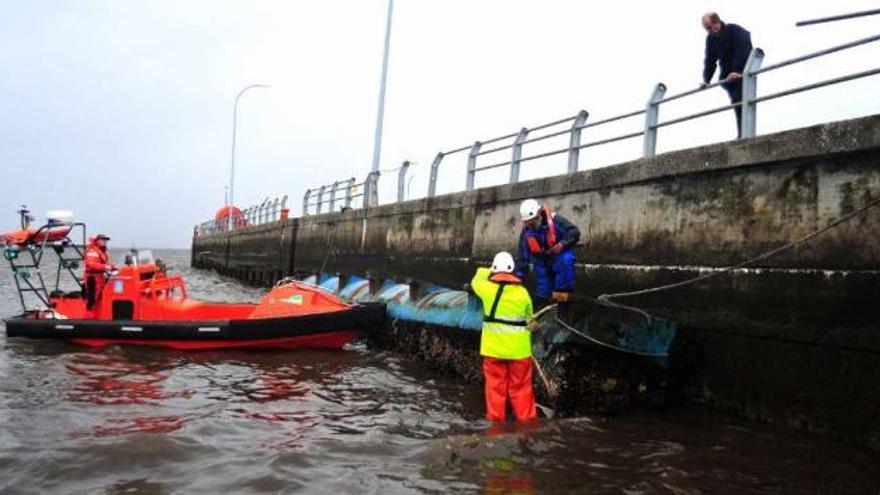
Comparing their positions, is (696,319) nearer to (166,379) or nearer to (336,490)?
(336,490)

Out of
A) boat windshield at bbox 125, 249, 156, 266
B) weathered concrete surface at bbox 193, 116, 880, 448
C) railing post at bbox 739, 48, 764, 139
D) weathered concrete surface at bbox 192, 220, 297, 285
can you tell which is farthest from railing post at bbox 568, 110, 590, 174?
weathered concrete surface at bbox 192, 220, 297, 285

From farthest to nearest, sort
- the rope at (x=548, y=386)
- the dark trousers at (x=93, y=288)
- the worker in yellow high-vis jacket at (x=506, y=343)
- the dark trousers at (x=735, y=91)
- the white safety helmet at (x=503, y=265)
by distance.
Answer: the dark trousers at (x=93, y=288)
the dark trousers at (x=735, y=91)
the rope at (x=548, y=386)
the white safety helmet at (x=503, y=265)
the worker in yellow high-vis jacket at (x=506, y=343)

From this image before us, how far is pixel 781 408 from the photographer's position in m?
6.17

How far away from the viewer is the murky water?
4.94 meters

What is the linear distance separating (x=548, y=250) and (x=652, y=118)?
2.38m

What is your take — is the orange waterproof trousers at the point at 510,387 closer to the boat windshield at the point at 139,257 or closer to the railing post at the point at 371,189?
the boat windshield at the point at 139,257

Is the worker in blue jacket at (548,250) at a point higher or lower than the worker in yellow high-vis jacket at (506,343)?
higher

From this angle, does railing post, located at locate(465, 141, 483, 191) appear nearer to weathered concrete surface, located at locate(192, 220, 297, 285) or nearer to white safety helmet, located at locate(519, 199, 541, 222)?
white safety helmet, located at locate(519, 199, 541, 222)

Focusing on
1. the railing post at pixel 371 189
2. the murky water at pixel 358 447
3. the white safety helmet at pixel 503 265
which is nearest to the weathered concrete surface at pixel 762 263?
the murky water at pixel 358 447

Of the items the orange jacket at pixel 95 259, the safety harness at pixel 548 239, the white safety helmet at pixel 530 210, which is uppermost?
the white safety helmet at pixel 530 210

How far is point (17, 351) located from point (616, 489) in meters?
9.66

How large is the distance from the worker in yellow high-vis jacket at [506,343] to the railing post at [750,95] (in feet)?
8.86

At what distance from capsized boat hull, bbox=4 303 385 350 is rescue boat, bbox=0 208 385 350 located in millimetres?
15

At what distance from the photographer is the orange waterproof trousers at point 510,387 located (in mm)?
6516
